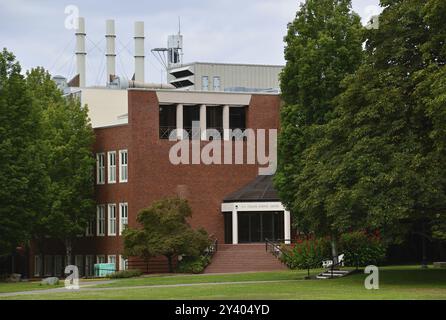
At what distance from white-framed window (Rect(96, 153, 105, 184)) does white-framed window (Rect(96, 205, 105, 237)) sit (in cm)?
186

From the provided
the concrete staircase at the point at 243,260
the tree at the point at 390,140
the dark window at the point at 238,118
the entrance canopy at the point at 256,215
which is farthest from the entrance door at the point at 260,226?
the tree at the point at 390,140

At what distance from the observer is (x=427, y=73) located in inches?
1925

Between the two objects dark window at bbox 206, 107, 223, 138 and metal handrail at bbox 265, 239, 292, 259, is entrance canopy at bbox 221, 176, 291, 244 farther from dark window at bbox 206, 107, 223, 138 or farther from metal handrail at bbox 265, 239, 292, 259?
dark window at bbox 206, 107, 223, 138

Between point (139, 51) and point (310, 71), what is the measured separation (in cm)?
4792

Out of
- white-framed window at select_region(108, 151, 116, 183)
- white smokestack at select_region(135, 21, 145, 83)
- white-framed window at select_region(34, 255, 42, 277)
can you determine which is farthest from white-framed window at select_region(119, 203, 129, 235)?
white smokestack at select_region(135, 21, 145, 83)

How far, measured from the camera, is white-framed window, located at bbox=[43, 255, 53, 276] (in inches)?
3401

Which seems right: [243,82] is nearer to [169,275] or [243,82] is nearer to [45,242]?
[45,242]

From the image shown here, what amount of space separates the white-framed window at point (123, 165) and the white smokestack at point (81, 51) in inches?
1291

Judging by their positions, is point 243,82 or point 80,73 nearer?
point 243,82

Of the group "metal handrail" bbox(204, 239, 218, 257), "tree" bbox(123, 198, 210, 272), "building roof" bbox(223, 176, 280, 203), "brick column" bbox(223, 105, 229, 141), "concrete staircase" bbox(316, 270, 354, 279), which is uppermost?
"brick column" bbox(223, 105, 229, 141)

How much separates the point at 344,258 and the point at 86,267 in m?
22.1

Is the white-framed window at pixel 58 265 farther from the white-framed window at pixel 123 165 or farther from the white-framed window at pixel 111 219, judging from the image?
the white-framed window at pixel 123 165

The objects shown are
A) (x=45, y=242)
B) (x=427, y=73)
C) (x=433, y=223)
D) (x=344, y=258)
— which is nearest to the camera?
(x=427, y=73)
